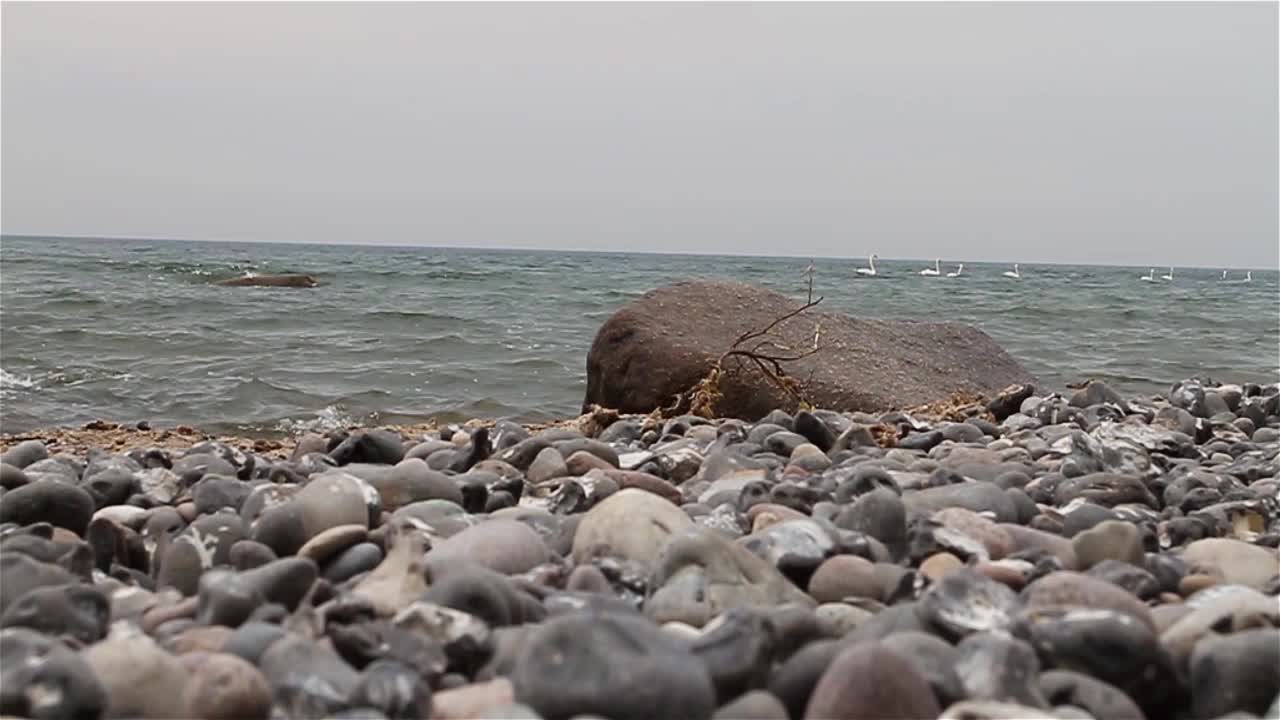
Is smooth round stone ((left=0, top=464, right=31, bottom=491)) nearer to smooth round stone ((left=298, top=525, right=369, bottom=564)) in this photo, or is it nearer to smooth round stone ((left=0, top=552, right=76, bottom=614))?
smooth round stone ((left=0, top=552, right=76, bottom=614))

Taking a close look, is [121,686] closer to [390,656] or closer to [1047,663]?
[390,656]

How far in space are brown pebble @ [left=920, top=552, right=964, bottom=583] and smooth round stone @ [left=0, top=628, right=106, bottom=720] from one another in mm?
1127

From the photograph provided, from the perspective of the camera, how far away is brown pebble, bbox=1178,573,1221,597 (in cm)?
158

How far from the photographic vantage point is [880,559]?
68.1 inches

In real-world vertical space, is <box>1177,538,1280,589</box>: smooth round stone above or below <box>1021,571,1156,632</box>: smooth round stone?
below

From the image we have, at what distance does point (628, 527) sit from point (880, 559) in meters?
0.41

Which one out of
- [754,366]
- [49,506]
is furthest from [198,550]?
[754,366]

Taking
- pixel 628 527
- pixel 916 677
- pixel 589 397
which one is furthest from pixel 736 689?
pixel 589 397

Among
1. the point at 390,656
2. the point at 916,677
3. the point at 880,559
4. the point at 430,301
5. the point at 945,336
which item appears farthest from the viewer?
the point at 430,301

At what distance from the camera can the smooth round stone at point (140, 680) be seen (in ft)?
3.82

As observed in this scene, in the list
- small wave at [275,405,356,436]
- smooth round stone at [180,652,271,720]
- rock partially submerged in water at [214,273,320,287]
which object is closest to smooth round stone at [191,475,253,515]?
smooth round stone at [180,652,271,720]

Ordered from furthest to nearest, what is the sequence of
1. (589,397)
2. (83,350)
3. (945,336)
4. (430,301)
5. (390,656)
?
(430,301), (83,350), (945,336), (589,397), (390,656)

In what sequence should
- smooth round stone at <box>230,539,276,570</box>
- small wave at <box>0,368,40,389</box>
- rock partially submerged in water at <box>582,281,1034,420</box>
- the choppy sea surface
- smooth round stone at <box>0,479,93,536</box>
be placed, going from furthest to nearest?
small wave at <box>0,368,40,389</box> → the choppy sea surface → rock partially submerged in water at <box>582,281,1034,420</box> → smooth round stone at <box>0,479,93,536</box> → smooth round stone at <box>230,539,276,570</box>

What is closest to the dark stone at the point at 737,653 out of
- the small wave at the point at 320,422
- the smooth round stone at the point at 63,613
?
the smooth round stone at the point at 63,613
